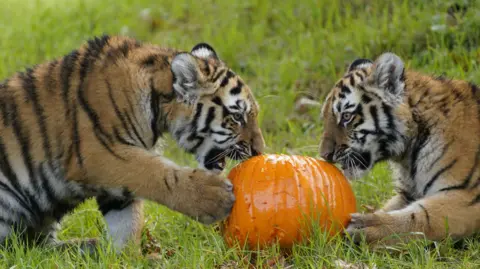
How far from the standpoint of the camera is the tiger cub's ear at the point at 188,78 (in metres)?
4.32

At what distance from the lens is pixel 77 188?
4.45 m

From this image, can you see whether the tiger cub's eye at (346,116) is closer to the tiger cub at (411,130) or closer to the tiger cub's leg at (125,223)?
the tiger cub at (411,130)

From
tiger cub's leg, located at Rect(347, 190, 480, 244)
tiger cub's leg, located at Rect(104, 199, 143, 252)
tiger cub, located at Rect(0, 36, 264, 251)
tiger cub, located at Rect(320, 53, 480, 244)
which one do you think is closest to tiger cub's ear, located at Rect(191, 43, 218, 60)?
tiger cub, located at Rect(0, 36, 264, 251)

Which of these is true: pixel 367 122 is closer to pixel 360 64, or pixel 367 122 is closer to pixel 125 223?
pixel 360 64

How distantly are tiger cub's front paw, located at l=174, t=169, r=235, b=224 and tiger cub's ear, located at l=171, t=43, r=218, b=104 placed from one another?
44 cm

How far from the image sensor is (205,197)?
4.17 meters

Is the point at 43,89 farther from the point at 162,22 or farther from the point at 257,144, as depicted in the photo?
the point at 162,22

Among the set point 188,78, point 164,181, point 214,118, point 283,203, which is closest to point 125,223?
point 164,181

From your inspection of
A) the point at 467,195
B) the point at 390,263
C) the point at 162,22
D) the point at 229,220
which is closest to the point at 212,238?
the point at 229,220

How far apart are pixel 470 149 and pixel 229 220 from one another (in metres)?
1.32

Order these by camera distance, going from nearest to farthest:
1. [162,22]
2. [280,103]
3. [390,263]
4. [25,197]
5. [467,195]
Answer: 1. [390,263]
2. [467,195]
3. [25,197]
4. [280,103]
5. [162,22]

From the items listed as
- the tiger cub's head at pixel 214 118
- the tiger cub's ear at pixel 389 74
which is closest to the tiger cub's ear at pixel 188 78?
the tiger cub's head at pixel 214 118

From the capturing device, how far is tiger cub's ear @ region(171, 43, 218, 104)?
432cm

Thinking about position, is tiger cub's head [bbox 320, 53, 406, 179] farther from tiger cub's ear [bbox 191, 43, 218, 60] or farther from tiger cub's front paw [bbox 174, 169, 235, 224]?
tiger cub's ear [bbox 191, 43, 218, 60]
